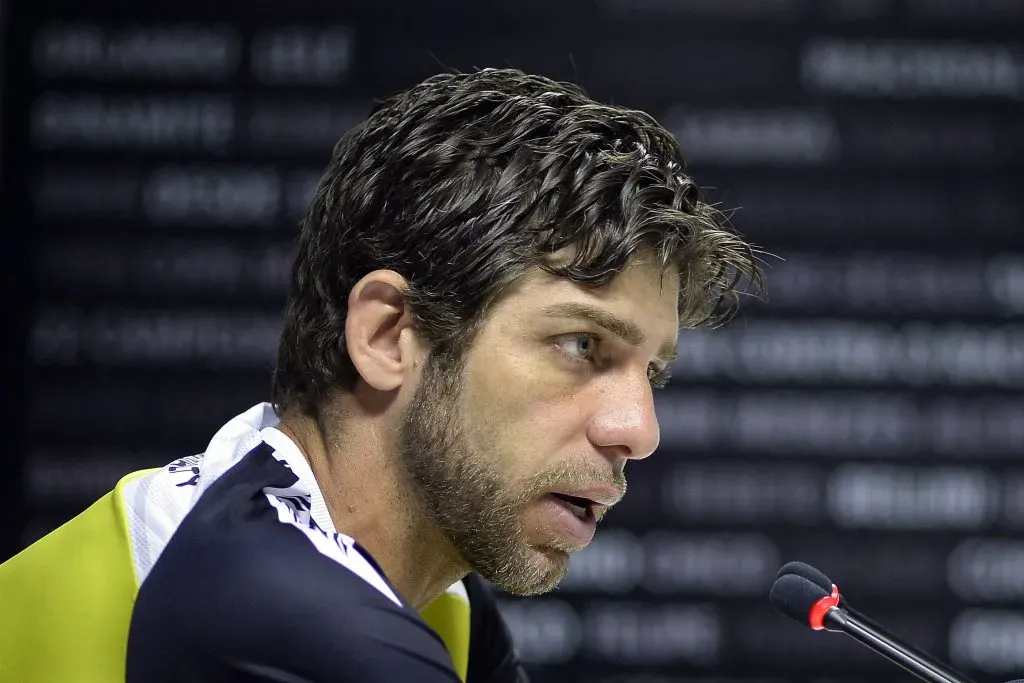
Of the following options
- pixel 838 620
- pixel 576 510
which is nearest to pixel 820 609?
pixel 838 620

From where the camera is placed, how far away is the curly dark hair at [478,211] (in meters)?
1.04

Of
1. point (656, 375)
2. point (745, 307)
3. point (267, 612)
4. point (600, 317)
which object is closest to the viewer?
point (267, 612)

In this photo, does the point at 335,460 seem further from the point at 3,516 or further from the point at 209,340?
the point at 3,516

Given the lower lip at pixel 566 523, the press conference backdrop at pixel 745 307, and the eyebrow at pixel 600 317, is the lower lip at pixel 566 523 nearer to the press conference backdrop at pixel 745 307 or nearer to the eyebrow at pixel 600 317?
the eyebrow at pixel 600 317

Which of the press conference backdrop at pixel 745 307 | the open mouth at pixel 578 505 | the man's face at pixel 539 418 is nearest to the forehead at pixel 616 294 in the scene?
the man's face at pixel 539 418

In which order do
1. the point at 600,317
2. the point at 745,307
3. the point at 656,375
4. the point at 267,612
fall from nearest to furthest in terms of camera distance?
the point at 267,612, the point at 600,317, the point at 656,375, the point at 745,307

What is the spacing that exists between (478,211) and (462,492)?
26 cm

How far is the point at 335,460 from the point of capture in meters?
1.11

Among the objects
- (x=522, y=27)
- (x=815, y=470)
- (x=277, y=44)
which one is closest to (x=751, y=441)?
(x=815, y=470)

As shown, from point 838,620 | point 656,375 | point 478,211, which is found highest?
point 478,211

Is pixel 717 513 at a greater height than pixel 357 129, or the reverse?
pixel 357 129

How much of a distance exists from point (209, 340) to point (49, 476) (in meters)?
0.40

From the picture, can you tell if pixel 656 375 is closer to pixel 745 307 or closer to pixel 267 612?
pixel 267 612

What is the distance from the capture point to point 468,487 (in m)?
1.06
